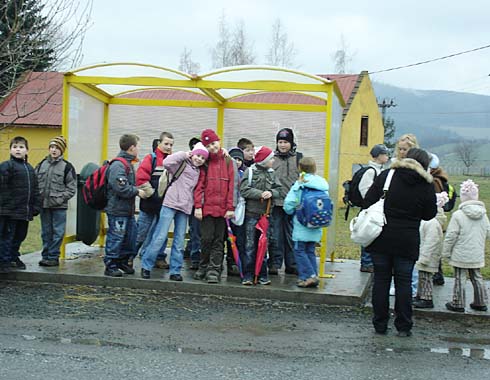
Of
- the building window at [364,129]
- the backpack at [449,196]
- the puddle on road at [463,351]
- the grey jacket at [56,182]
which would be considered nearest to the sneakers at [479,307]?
the backpack at [449,196]

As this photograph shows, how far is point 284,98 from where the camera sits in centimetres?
1219

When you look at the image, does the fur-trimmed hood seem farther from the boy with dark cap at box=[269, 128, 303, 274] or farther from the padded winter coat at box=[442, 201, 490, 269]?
the boy with dark cap at box=[269, 128, 303, 274]

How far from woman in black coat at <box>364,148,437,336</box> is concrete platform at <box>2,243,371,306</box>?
1.25m

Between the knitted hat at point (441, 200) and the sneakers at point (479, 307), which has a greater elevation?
the knitted hat at point (441, 200)

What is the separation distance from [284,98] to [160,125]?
211cm

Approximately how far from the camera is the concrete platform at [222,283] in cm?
859

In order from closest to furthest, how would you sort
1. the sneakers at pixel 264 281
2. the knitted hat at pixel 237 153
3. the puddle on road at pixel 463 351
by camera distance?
the puddle on road at pixel 463 351, the sneakers at pixel 264 281, the knitted hat at pixel 237 153

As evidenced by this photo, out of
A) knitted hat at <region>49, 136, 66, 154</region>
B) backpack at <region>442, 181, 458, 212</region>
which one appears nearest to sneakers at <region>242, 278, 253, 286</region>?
backpack at <region>442, 181, 458, 212</region>

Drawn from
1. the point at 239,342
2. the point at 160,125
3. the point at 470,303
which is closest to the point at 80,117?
the point at 160,125

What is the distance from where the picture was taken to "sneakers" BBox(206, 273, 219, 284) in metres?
8.89

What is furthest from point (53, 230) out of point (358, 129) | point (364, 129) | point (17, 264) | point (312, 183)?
point (364, 129)

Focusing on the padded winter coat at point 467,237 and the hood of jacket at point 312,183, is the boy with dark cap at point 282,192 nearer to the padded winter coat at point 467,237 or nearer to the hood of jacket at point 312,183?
the hood of jacket at point 312,183

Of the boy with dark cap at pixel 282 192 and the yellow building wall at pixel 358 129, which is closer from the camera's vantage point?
the boy with dark cap at pixel 282 192

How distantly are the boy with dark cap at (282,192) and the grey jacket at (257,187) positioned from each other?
73cm
